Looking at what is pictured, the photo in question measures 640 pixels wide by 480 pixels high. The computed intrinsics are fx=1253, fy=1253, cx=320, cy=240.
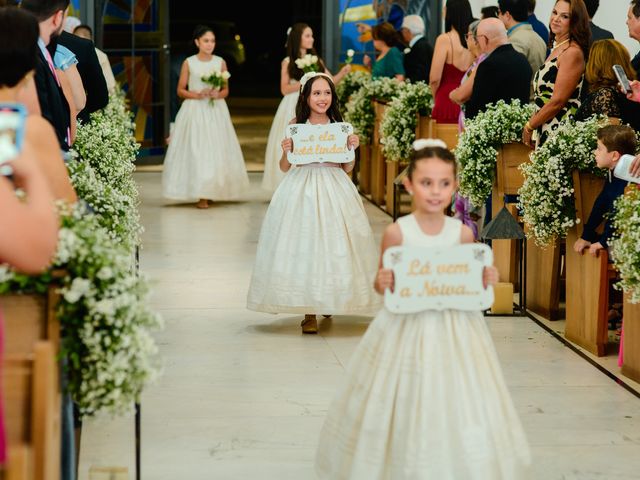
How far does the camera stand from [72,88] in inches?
282

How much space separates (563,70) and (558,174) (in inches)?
36.7

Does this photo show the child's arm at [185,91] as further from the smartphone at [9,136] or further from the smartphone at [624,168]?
the smartphone at [9,136]

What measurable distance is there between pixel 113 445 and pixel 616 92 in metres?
3.64

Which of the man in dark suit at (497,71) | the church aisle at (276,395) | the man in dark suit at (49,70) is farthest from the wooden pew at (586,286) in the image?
the man in dark suit at (49,70)

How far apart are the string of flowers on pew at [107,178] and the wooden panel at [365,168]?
181 inches

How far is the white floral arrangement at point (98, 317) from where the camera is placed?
12.4ft

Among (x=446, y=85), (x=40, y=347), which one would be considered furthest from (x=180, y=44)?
(x=40, y=347)

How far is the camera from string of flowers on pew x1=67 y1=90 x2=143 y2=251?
579 cm

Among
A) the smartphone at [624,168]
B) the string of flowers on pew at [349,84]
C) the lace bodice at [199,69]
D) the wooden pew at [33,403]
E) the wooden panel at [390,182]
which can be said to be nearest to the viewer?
the wooden pew at [33,403]

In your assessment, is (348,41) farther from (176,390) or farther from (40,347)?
(40,347)

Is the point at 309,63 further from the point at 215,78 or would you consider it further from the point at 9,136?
the point at 9,136

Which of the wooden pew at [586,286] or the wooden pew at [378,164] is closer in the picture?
the wooden pew at [586,286]

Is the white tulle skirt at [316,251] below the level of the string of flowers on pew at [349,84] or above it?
below

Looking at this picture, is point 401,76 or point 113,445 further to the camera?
point 401,76
